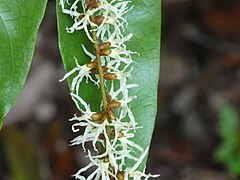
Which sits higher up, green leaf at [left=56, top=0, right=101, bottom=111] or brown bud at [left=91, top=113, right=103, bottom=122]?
green leaf at [left=56, top=0, right=101, bottom=111]

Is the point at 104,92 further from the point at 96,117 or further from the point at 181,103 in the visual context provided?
the point at 181,103

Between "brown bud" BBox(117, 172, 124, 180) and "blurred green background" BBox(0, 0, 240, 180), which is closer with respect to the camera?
"brown bud" BBox(117, 172, 124, 180)

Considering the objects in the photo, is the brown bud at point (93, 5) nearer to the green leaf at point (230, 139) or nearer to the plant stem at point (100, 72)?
the plant stem at point (100, 72)

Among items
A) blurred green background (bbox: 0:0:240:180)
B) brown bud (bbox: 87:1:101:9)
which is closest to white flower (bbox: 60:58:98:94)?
brown bud (bbox: 87:1:101:9)

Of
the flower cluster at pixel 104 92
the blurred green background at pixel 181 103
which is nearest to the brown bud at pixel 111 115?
the flower cluster at pixel 104 92

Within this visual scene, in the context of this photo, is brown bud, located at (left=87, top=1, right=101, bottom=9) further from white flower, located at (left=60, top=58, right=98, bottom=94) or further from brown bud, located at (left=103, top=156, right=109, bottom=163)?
brown bud, located at (left=103, top=156, right=109, bottom=163)
